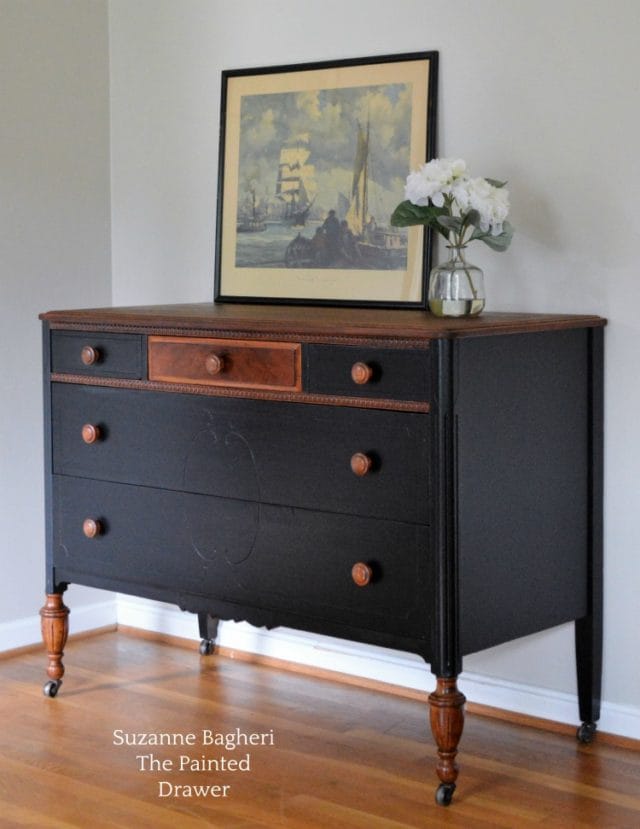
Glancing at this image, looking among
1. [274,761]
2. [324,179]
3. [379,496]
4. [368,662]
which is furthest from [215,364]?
[368,662]

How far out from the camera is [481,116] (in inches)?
116

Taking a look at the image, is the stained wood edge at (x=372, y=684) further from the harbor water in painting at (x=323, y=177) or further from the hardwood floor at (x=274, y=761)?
the harbor water in painting at (x=323, y=177)

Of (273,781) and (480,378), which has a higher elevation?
(480,378)

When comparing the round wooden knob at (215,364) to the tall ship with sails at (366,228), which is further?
the tall ship with sails at (366,228)

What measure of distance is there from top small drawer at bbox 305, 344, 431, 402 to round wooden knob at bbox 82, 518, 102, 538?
0.71 m

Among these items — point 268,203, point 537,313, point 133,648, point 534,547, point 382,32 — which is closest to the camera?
point 534,547

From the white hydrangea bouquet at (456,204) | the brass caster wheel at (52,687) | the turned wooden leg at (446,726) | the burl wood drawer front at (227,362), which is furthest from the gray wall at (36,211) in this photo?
the turned wooden leg at (446,726)

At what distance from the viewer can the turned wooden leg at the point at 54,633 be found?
3139 millimetres

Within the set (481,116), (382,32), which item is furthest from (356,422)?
(382,32)

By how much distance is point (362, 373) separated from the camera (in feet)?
8.18

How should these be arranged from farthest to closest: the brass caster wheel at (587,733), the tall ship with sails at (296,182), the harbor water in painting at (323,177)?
the tall ship with sails at (296,182)
the harbor water in painting at (323,177)
the brass caster wheel at (587,733)

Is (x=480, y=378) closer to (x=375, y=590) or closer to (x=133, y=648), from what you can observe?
(x=375, y=590)

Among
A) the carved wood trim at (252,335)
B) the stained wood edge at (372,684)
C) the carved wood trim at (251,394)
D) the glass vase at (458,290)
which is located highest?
the glass vase at (458,290)

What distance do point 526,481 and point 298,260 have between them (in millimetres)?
959
